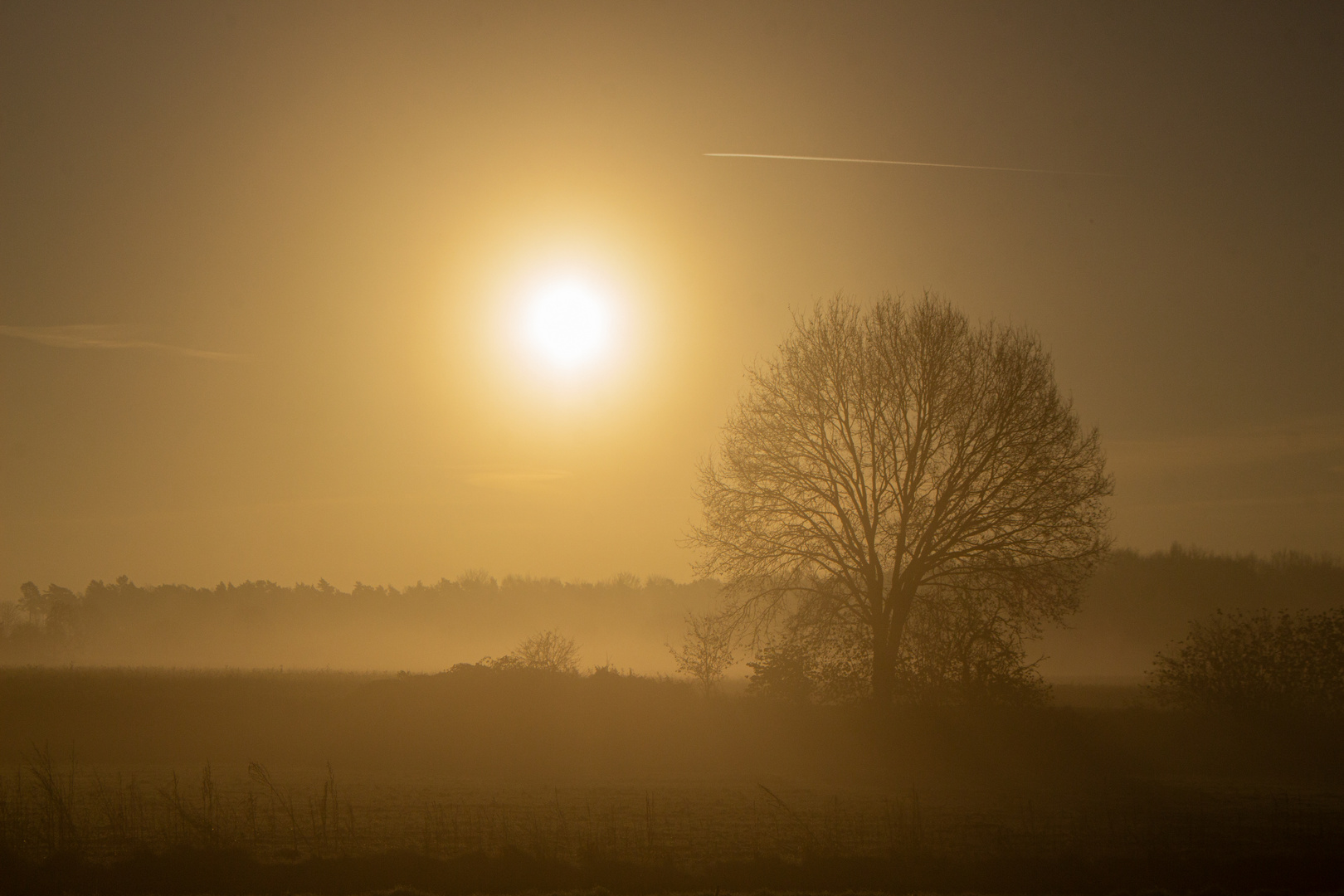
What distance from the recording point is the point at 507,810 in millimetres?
15828

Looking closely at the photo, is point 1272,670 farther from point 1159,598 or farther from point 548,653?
point 1159,598

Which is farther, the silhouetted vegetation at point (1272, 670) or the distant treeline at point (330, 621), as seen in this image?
the distant treeline at point (330, 621)

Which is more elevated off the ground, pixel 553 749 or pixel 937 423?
pixel 937 423

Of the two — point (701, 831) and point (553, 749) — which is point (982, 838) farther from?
point (553, 749)

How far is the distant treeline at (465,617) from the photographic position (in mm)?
80375

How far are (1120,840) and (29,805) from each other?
18.2m

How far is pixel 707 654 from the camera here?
99.1 ft

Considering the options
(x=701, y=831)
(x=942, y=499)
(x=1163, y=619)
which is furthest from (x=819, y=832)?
(x=1163, y=619)

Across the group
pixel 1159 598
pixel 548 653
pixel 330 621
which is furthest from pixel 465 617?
pixel 548 653

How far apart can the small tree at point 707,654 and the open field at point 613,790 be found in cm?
142

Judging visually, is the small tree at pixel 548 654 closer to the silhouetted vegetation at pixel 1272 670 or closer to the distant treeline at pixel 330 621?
the silhouetted vegetation at pixel 1272 670

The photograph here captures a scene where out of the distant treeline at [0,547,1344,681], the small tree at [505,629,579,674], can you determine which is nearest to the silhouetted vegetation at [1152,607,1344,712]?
the small tree at [505,629,579,674]

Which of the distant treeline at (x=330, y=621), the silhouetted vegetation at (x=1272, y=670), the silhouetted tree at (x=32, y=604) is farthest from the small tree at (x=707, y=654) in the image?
the silhouetted tree at (x=32, y=604)

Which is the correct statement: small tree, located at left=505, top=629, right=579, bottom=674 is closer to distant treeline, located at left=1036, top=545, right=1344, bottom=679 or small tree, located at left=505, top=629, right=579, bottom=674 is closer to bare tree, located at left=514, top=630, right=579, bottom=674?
bare tree, located at left=514, top=630, right=579, bottom=674
